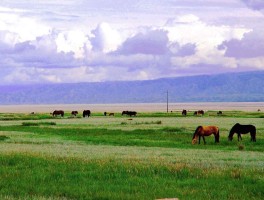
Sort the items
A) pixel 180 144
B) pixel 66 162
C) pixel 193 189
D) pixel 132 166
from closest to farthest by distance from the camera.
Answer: pixel 193 189
pixel 132 166
pixel 66 162
pixel 180 144

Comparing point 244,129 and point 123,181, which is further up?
point 244,129

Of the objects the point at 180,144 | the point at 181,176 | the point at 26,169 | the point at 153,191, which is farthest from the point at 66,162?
the point at 180,144

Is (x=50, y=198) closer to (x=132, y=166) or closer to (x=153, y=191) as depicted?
(x=153, y=191)

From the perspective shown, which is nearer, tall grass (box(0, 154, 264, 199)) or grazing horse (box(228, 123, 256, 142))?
tall grass (box(0, 154, 264, 199))

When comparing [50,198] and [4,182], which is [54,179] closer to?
[4,182]

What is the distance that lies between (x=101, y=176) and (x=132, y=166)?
96.2 inches

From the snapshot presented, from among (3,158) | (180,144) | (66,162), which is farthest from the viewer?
(180,144)

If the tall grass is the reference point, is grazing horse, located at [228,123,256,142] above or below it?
above

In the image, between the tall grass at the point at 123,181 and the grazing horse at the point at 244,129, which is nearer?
the tall grass at the point at 123,181

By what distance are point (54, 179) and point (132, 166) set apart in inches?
155

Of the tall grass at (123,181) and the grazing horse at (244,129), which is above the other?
the grazing horse at (244,129)

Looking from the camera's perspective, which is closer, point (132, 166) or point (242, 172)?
point (242, 172)

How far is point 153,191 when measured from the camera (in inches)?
671

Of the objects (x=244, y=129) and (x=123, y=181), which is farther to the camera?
(x=244, y=129)
